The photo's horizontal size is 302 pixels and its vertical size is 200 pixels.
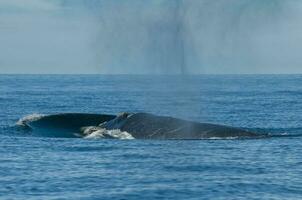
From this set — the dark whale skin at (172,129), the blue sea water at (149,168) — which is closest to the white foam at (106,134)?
the dark whale skin at (172,129)

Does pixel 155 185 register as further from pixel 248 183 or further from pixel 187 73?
pixel 187 73

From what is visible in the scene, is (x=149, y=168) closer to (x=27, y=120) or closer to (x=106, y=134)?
(x=106, y=134)

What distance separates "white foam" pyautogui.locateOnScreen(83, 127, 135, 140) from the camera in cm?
5050

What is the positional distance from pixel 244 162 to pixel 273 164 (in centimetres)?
153

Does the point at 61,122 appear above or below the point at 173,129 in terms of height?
below

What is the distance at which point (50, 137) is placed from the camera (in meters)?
50.8

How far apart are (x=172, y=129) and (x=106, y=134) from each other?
5.03 meters

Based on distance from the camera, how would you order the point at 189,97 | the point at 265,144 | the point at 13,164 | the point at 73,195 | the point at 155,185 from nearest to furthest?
the point at 73,195 → the point at 155,185 → the point at 13,164 → the point at 265,144 → the point at 189,97

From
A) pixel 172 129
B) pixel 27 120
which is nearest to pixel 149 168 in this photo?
pixel 172 129

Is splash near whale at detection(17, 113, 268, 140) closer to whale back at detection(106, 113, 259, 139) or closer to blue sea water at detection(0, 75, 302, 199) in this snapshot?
whale back at detection(106, 113, 259, 139)

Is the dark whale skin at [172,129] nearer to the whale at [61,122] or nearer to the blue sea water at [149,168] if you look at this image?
the blue sea water at [149,168]

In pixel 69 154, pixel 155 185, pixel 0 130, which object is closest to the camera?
pixel 155 185

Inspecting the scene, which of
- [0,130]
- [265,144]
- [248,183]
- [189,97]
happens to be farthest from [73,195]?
[189,97]

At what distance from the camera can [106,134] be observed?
2058 inches
